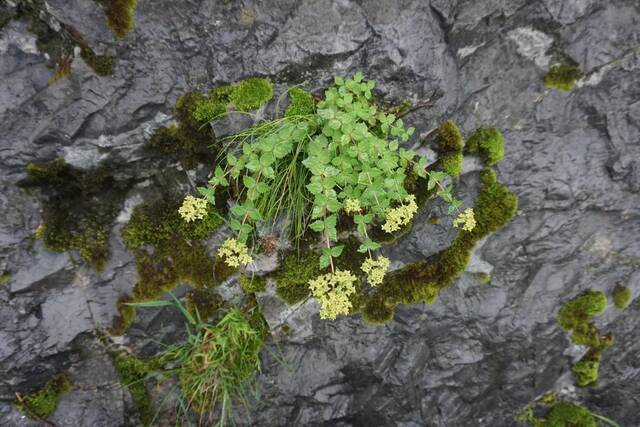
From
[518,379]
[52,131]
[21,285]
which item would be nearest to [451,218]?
[518,379]

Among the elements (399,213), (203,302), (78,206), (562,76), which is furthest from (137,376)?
(562,76)

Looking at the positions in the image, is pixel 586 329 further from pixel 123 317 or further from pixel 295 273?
pixel 123 317

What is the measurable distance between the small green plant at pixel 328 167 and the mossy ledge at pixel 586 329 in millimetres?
1923

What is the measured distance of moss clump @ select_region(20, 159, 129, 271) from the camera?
342 centimetres

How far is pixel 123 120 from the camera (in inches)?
132

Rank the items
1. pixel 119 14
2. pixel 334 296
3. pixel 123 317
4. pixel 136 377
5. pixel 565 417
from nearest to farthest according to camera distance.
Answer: pixel 334 296, pixel 119 14, pixel 123 317, pixel 136 377, pixel 565 417

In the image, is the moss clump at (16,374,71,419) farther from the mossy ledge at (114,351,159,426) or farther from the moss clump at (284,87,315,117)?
the moss clump at (284,87,315,117)

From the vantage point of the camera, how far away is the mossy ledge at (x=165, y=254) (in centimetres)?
371

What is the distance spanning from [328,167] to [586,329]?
309 cm

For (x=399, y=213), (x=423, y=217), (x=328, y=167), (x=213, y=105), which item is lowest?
(x=423, y=217)

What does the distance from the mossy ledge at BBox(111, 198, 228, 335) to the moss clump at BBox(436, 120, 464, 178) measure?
6.32 ft

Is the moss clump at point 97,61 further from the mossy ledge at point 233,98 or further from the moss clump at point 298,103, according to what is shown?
the moss clump at point 298,103

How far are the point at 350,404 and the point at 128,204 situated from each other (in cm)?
268

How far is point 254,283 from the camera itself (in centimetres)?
384
